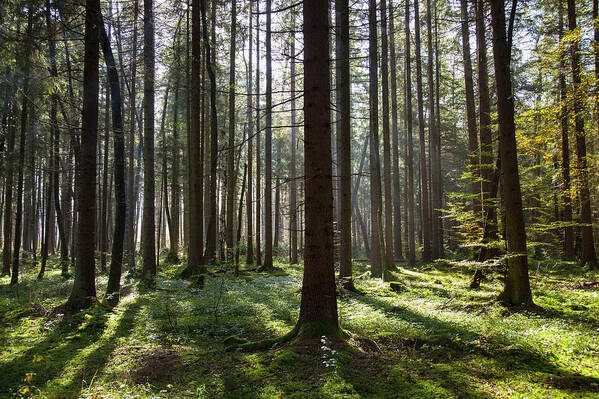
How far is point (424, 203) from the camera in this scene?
2075cm

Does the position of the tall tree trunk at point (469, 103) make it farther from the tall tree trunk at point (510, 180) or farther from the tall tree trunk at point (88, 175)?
the tall tree trunk at point (88, 175)

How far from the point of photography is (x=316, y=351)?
4777 mm

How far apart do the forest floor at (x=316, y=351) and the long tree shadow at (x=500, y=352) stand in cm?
2

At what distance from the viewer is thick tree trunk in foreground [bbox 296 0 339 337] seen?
5395 millimetres

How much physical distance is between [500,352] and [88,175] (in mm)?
8883

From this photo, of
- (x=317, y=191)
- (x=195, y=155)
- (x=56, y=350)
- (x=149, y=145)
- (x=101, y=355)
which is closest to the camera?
(x=317, y=191)

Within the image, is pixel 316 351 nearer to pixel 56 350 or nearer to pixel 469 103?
pixel 56 350

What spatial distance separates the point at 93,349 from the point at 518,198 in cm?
869

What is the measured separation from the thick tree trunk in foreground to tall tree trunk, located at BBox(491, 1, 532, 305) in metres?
4.61

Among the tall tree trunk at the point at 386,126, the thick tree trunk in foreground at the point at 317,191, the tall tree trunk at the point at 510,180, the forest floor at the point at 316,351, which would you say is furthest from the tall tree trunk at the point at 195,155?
the tall tree trunk at the point at 510,180

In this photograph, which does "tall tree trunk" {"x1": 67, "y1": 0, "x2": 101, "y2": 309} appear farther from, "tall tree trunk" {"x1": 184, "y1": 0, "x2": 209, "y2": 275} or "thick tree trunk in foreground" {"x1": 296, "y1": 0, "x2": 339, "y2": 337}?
"thick tree trunk in foreground" {"x1": 296, "y1": 0, "x2": 339, "y2": 337}

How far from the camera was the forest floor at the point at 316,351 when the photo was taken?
4012 mm

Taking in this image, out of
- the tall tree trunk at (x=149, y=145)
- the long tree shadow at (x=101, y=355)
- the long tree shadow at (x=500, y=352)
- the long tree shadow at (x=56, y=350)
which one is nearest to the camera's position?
the long tree shadow at (x=500, y=352)

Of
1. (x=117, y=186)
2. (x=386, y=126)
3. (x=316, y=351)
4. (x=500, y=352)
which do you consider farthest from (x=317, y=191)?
(x=386, y=126)
